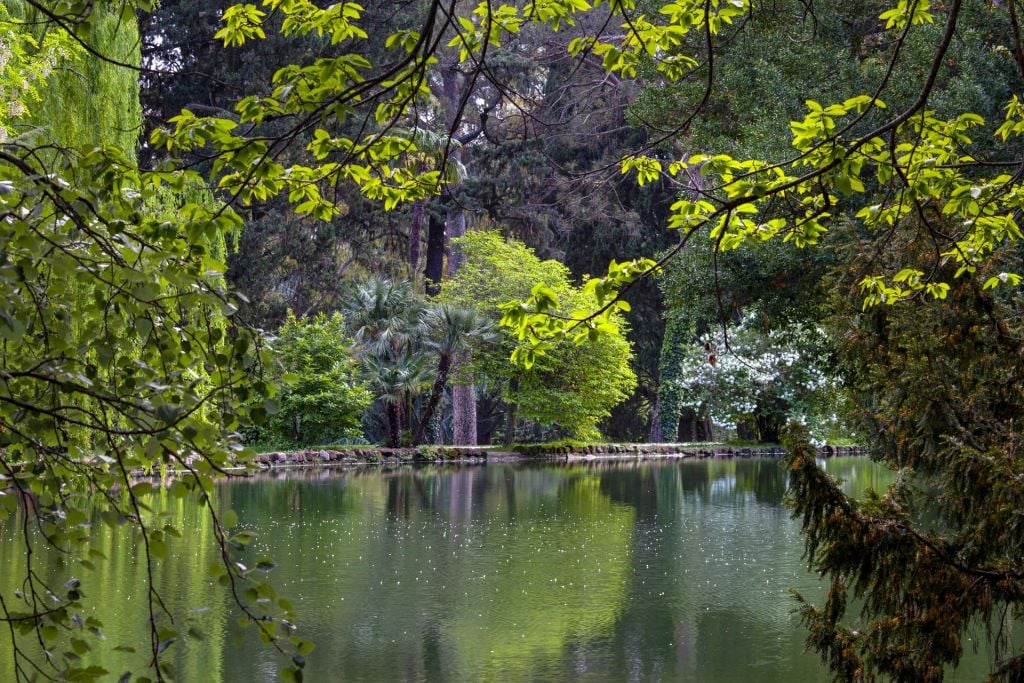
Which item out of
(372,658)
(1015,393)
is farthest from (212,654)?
(1015,393)

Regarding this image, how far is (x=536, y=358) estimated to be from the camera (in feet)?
94.0

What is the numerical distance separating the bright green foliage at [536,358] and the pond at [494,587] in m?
10.8

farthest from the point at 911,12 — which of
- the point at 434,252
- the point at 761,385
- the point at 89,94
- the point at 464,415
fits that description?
the point at 434,252

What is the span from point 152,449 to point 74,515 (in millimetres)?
374

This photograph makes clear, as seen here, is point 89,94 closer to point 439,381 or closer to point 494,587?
point 494,587

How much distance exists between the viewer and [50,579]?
9.57m

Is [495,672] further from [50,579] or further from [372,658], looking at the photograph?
[50,579]

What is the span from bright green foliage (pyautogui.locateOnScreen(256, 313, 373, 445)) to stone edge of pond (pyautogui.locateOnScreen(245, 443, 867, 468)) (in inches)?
34.2

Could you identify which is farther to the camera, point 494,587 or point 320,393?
point 320,393

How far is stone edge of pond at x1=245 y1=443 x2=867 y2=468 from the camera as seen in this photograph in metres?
24.3

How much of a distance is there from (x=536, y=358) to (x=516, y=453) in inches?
94.4

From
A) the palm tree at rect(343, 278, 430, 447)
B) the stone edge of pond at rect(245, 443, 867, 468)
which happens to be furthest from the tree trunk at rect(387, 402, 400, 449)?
the stone edge of pond at rect(245, 443, 867, 468)

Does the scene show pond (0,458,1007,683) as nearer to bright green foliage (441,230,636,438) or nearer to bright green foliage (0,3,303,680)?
bright green foliage (0,3,303,680)

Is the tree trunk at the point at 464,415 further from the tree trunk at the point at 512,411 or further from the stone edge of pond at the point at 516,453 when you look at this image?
the stone edge of pond at the point at 516,453
